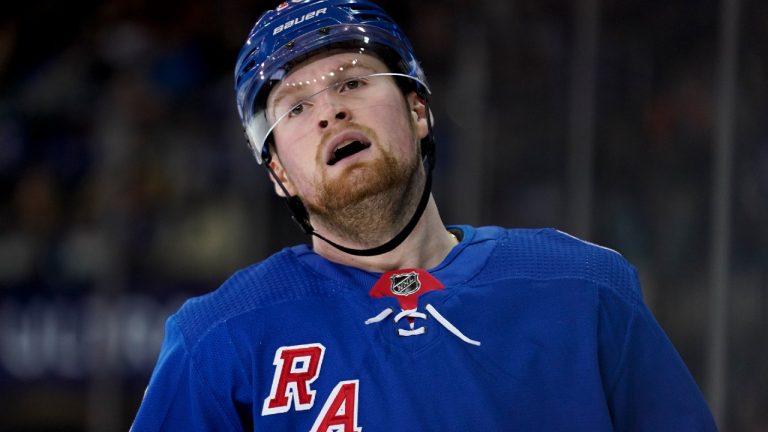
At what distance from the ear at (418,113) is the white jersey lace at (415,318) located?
32cm

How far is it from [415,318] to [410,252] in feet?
0.52

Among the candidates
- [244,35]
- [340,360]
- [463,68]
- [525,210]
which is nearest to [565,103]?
[525,210]

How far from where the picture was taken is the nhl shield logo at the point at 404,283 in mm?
1534

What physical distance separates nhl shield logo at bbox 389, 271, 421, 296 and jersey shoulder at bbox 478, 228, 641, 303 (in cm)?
9

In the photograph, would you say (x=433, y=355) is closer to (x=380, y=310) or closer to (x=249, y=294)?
(x=380, y=310)

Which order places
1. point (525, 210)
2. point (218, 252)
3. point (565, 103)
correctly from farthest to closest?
1. point (218, 252)
2. point (525, 210)
3. point (565, 103)

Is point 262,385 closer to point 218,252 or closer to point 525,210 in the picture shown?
point 525,210

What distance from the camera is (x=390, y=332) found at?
4.88 feet

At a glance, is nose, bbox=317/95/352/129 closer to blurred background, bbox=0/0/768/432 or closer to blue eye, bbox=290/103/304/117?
blue eye, bbox=290/103/304/117

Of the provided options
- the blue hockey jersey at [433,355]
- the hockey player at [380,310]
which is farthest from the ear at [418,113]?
the blue hockey jersey at [433,355]

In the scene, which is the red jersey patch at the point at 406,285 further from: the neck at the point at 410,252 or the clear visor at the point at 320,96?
the clear visor at the point at 320,96

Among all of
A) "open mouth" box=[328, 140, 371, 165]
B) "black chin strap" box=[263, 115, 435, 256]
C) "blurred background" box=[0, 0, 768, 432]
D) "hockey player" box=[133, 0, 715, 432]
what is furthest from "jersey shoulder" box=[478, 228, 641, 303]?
"blurred background" box=[0, 0, 768, 432]

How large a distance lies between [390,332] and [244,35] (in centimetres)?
356

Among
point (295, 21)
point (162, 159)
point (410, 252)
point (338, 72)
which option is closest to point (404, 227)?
point (410, 252)
